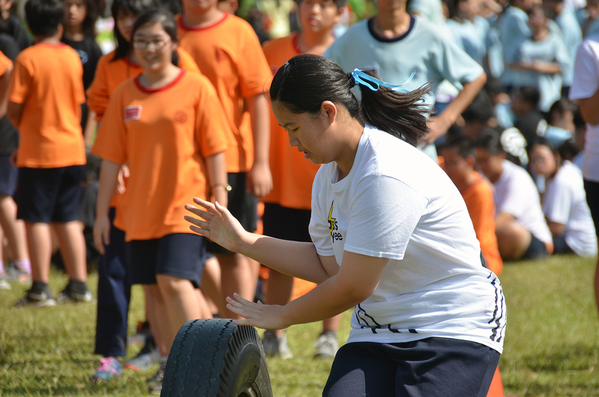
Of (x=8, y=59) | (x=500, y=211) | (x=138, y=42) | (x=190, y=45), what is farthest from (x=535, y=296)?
(x=8, y=59)

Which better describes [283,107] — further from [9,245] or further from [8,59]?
[9,245]

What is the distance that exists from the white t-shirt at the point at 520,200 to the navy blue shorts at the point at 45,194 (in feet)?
13.5

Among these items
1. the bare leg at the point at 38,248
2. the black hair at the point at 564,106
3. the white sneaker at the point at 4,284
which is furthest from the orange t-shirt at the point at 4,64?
the black hair at the point at 564,106

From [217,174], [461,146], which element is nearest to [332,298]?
[217,174]

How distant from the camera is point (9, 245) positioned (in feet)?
19.9

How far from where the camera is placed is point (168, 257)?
345 cm

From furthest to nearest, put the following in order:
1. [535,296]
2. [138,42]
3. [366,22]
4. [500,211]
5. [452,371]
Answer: [500,211]
[535,296]
[366,22]
[138,42]
[452,371]

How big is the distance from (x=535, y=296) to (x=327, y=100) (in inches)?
162

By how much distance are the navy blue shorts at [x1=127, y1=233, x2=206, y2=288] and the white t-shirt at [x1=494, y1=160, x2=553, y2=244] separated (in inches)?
171

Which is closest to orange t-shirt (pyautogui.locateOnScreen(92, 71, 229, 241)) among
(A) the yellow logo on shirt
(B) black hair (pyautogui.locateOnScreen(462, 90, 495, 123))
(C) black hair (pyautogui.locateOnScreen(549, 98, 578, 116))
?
(A) the yellow logo on shirt

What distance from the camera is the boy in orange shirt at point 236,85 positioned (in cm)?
410

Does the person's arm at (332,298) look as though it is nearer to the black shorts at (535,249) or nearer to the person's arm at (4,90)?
the person's arm at (4,90)

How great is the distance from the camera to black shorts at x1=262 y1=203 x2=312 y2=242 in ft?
14.1

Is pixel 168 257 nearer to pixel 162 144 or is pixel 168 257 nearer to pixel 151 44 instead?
pixel 162 144
